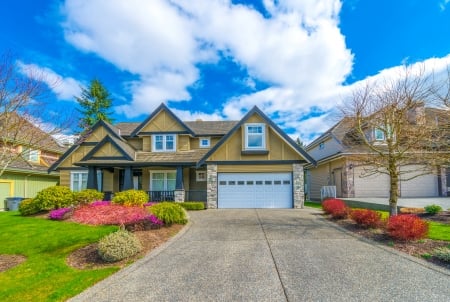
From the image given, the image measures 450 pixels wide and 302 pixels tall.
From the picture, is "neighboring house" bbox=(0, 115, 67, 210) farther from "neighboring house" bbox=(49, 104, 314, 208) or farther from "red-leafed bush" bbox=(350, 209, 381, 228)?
"red-leafed bush" bbox=(350, 209, 381, 228)

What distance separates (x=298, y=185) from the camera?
699 inches

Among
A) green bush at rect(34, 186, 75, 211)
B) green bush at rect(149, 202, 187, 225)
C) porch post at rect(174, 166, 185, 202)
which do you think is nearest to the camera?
green bush at rect(149, 202, 187, 225)

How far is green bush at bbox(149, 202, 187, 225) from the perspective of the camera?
10914mm

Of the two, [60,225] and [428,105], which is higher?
[428,105]

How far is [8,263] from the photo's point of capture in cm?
729

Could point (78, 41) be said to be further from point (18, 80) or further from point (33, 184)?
point (33, 184)

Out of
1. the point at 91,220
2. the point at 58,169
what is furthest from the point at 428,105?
the point at 58,169

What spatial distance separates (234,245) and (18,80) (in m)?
8.18

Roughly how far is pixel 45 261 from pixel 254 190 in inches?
506

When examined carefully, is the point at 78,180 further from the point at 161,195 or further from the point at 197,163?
the point at 197,163

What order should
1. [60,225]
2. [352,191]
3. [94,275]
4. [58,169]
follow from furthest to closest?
[58,169], [352,191], [60,225], [94,275]

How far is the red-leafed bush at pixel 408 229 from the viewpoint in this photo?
26.8 feet

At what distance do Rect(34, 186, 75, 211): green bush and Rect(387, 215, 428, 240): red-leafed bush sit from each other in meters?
16.1

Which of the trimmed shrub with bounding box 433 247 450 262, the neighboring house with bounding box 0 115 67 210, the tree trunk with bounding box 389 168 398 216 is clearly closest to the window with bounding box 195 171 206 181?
the neighboring house with bounding box 0 115 67 210
